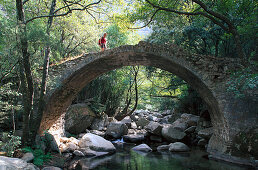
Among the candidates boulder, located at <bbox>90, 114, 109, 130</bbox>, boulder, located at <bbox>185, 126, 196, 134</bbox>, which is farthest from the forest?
boulder, located at <bbox>185, 126, 196, 134</bbox>

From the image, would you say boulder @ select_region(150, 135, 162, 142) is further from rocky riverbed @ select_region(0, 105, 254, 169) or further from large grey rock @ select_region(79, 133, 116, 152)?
large grey rock @ select_region(79, 133, 116, 152)

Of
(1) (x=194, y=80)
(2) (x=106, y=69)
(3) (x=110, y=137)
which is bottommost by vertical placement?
(3) (x=110, y=137)

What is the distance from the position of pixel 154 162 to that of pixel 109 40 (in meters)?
12.2

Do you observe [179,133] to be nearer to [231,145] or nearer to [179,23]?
[231,145]

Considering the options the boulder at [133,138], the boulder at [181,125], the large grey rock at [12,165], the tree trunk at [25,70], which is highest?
the tree trunk at [25,70]

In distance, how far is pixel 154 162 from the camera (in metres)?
6.31

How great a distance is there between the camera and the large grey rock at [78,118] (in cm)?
1059

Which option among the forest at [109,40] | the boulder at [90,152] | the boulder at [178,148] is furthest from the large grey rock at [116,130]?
the boulder at [178,148]

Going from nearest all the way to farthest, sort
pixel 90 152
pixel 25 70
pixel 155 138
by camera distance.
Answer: pixel 25 70 < pixel 90 152 < pixel 155 138

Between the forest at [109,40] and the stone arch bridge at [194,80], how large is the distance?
489 millimetres

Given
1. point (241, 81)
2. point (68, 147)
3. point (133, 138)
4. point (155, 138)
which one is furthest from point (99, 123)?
point (241, 81)

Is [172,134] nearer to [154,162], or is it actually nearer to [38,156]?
[154,162]

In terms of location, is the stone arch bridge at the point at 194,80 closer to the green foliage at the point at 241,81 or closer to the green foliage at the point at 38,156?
the green foliage at the point at 241,81

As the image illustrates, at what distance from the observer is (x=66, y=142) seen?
8.13m
